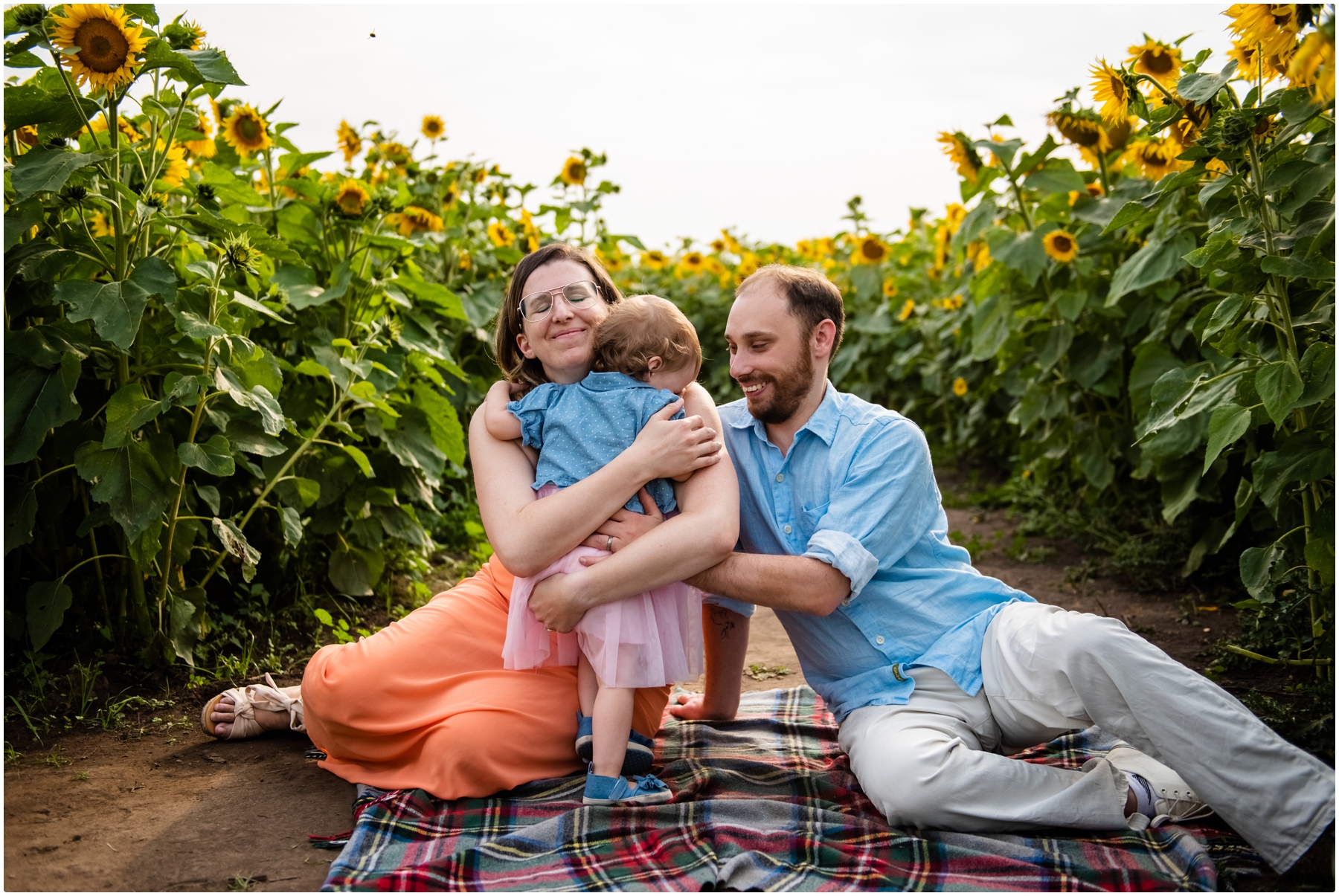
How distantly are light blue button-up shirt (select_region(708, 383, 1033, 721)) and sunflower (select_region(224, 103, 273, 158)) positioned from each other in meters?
2.19

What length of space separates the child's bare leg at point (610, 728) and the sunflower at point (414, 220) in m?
2.63

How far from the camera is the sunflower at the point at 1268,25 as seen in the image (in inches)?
93.4

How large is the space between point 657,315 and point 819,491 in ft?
1.96

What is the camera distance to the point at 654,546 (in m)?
2.50

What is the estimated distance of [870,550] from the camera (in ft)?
8.55

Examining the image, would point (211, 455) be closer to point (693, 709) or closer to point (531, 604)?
point (531, 604)

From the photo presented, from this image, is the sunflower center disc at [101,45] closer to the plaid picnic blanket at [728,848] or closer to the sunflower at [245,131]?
the sunflower at [245,131]

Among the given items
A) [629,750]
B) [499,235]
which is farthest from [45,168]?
[499,235]

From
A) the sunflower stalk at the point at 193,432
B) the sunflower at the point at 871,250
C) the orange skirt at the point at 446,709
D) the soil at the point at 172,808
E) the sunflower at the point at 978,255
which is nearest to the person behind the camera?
the soil at the point at 172,808

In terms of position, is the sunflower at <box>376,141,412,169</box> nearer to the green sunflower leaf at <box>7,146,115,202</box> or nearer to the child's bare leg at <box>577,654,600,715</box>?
the green sunflower leaf at <box>7,146,115,202</box>

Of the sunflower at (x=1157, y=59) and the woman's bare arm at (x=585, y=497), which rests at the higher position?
the sunflower at (x=1157, y=59)

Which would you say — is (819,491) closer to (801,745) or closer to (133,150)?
(801,745)

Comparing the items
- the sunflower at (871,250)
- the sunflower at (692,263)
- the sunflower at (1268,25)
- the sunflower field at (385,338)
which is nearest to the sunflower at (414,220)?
the sunflower field at (385,338)

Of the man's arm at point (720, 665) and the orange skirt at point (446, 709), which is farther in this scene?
the man's arm at point (720, 665)
